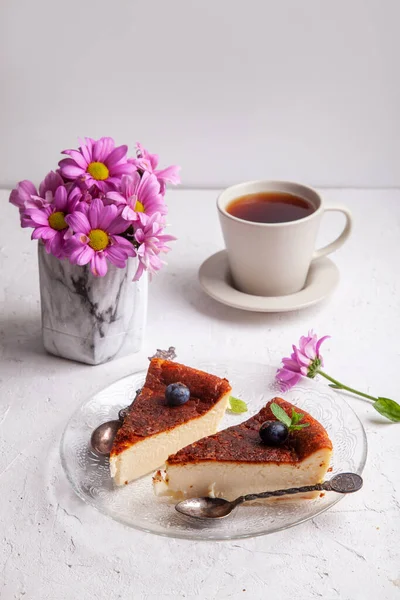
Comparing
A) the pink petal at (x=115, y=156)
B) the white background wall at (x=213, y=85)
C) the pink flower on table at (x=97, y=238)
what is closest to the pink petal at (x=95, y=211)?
the pink flower on table at (x=97, y=238)

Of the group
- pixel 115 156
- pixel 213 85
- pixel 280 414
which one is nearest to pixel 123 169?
pixel 115 156

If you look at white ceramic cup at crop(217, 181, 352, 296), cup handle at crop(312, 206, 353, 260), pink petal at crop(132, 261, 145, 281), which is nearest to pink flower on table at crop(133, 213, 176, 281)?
pink petal at crop(132, 261, 145, 281)

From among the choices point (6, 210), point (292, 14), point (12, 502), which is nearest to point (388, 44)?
point (292, 14)

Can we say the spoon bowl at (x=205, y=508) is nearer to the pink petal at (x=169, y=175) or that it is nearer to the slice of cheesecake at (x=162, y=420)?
the slice of cheesecake at (x=162, y=420)

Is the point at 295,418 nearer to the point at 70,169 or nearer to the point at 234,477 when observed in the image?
the point at 234,477

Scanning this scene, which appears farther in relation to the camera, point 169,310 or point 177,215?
point 177,215

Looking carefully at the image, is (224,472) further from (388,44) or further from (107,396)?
(388,44)

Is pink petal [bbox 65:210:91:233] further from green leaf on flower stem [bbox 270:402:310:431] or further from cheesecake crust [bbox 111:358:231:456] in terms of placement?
green leaf on flower stem [bbox 270:402:310:431]
